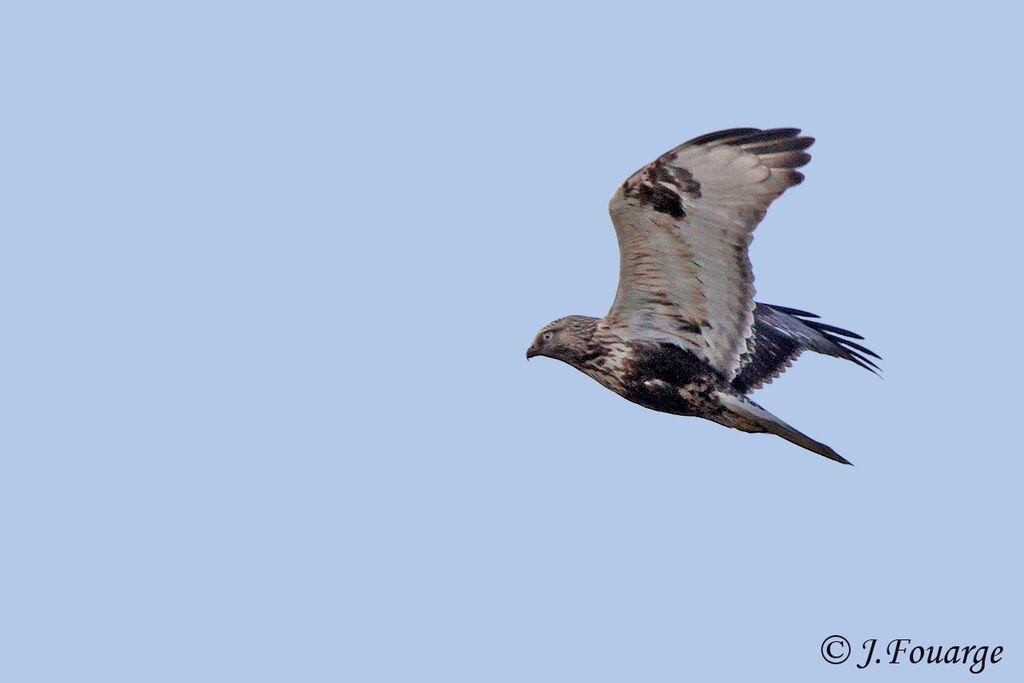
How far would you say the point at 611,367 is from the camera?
424 inches

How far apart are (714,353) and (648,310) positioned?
568 millimetres

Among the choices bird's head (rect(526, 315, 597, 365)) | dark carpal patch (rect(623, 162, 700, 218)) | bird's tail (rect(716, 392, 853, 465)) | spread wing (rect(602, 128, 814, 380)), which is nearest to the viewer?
spread wing (rect(602, 128, 814, 380))

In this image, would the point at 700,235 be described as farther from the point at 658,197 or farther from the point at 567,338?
the point at 567,338

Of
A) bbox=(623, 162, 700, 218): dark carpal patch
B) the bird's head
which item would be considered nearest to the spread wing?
bbox=(623, 162, 700, 218): dark carpal patch

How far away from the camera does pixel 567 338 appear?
35.9 feet

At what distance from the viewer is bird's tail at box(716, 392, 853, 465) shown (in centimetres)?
1027

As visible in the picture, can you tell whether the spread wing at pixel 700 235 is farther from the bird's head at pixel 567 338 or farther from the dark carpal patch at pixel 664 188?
the bird's head at pixel 567 338

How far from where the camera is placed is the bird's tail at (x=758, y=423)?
10.3m

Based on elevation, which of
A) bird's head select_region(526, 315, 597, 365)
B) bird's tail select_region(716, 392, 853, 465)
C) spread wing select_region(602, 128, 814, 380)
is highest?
spread wing select_region(602, 128, 814, 380)

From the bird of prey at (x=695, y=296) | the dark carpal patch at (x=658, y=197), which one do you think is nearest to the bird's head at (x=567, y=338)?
the bird of prey at (x=695, y=296)

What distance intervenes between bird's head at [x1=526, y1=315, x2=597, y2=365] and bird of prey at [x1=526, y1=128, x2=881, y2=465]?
0.01 metres

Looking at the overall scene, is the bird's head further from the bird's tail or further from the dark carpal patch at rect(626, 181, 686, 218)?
the dark carpal patch at rect(626, 181, 686, 218)

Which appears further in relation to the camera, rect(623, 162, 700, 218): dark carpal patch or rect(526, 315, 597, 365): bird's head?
rect(526, 315, 597, 365): bird's head

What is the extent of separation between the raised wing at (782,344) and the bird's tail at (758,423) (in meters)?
0.45
